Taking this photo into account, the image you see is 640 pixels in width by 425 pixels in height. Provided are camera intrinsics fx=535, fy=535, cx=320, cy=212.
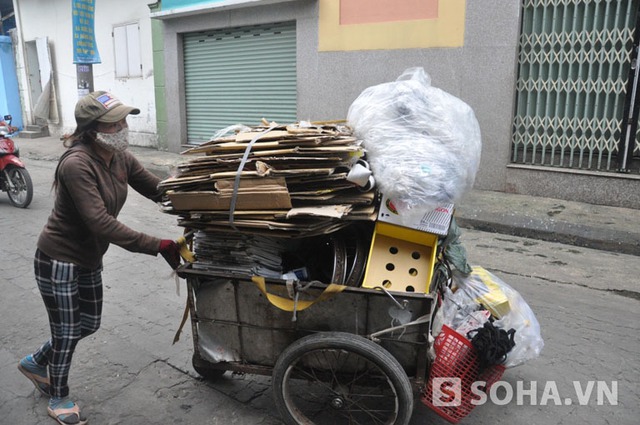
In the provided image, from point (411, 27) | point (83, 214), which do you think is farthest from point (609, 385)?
point (411, 27)

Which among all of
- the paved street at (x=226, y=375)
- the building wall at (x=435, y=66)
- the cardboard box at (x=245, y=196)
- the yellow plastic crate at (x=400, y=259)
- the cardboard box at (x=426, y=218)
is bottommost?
the paved street at (x=226, y=375)

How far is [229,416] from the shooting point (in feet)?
8.98

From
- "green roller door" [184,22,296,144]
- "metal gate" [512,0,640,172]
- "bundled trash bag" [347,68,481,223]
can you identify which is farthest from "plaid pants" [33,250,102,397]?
"green roller door" [184,22,296,144]

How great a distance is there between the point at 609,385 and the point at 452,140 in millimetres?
1666

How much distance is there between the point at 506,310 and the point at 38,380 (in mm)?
2532

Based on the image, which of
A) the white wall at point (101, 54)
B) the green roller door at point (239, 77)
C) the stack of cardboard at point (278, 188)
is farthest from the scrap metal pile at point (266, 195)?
the white wall at point (101, 54)

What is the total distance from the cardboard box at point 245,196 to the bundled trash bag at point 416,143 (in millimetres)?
485

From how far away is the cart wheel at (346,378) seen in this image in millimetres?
2275

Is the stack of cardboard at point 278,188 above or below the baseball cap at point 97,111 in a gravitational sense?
below

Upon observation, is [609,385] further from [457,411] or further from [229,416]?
[229,416]

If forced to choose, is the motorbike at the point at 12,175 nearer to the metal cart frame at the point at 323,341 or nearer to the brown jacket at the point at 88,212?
the brown jacket at the point at 88,212

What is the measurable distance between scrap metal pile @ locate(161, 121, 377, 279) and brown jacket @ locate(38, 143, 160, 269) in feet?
0.85

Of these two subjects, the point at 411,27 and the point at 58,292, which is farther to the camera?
the point at 411,27

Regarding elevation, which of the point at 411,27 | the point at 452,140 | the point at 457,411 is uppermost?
the point at 411,27
